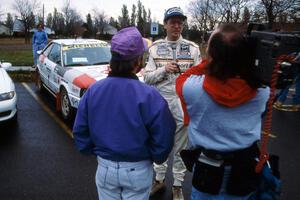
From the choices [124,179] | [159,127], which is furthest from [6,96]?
[159,127]

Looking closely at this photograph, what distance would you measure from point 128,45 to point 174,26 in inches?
53.9

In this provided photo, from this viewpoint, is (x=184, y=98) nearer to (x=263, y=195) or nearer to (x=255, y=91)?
(x=255, y=91)

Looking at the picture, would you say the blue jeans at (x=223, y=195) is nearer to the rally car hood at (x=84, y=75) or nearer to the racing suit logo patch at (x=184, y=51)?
the racing suit logo patch at (x=184, y=51)

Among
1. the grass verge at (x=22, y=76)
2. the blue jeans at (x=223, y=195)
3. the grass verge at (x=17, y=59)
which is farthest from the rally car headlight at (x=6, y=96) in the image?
the grass verge at (x=17, y=59)

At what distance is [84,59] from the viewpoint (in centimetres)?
706

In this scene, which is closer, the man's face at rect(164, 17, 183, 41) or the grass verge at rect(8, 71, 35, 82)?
the man's face at rect(164, 17, 183, 41)

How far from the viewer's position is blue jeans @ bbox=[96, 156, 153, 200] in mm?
2191

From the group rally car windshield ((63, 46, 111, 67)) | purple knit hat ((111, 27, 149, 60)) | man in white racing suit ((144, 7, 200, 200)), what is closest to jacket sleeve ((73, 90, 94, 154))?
purple knit hat ((111, 27, 149, 60))

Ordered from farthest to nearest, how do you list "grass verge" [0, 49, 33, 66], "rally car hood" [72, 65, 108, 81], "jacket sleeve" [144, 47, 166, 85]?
"grass verge" [0, 49, 33, 66]
"rally car hood" [72, 65, 108, 81]
"jacket sleeve" [144, 47, 166, 85]

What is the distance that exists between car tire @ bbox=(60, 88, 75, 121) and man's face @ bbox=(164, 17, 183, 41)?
3.42m

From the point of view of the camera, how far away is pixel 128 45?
2.11 metres

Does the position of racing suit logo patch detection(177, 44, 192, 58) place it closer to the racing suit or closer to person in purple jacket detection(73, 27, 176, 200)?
the racing suit

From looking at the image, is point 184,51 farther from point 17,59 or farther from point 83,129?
point 17,59

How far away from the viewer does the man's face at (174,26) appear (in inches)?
133
